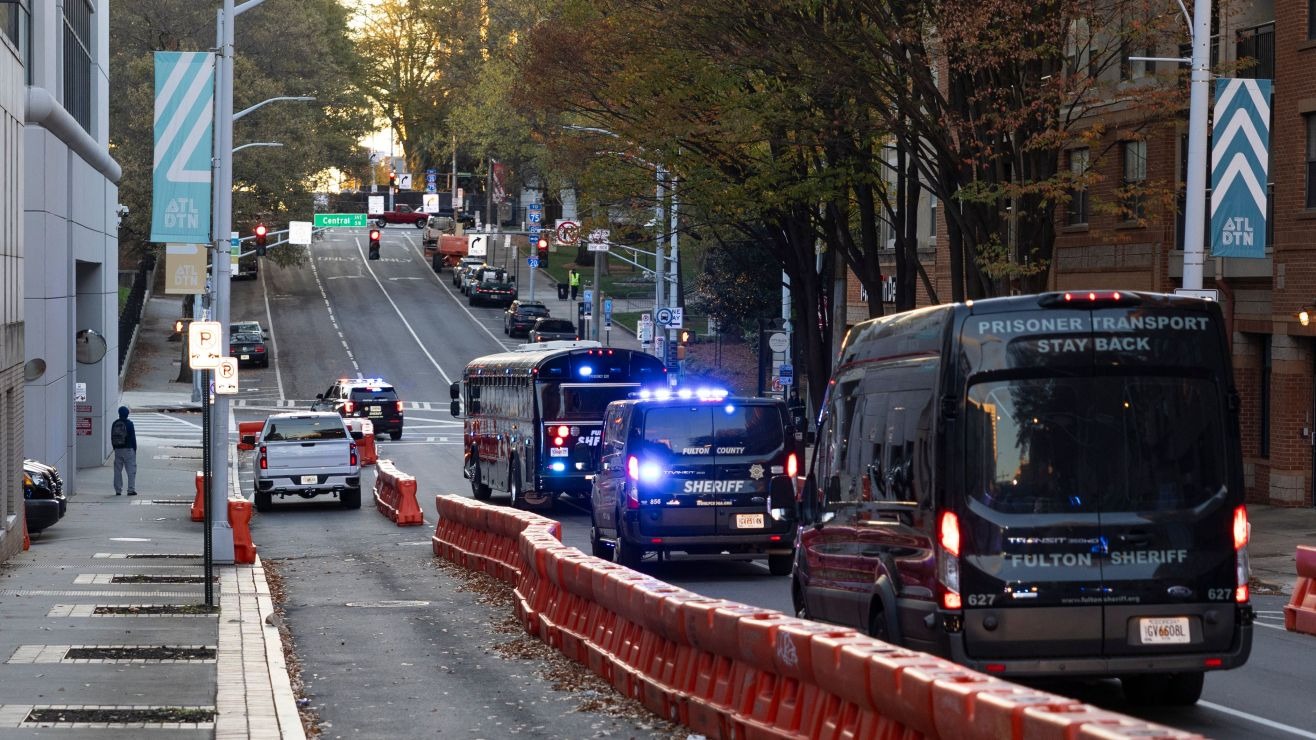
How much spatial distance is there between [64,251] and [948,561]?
1244 inches

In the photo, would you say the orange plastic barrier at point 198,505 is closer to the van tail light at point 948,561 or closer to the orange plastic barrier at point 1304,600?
the orange plastic barrier at point 1304,600

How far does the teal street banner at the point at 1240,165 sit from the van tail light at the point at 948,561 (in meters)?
14.2

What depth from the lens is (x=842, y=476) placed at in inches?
523

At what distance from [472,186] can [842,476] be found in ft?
442

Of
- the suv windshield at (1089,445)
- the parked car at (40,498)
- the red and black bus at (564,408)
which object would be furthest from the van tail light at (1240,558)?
the parked car at (40,498)

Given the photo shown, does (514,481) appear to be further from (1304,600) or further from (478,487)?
(1304,600)

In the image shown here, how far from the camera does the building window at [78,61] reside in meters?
40.1

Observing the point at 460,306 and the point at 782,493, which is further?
the point at 460,306

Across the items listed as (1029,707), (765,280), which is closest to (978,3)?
(1029,707)

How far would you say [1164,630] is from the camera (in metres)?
10.9

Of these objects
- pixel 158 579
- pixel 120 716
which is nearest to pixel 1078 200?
pixel 158 579

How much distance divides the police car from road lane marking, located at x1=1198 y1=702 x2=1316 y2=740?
913cm

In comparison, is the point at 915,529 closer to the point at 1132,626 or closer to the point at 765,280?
the point at 1132,626

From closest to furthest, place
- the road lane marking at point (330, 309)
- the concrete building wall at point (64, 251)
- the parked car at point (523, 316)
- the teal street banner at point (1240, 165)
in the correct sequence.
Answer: the teal street banner at point (1240, 165), the concrete building wall at point (64, 251), the road lane marking at point (330, 309), the parked car at point (523, 316)
